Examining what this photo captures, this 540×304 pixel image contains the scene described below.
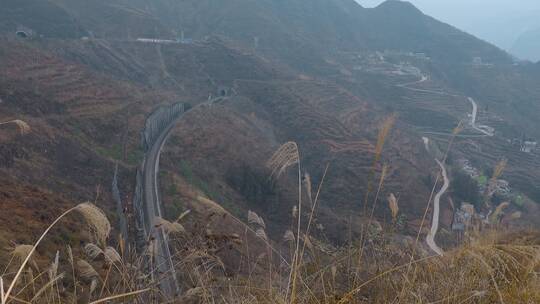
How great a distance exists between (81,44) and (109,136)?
4441cm

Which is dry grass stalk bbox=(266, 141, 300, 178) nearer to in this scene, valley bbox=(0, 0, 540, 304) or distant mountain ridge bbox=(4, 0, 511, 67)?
valley bbox=(0, 0, 540, 304)

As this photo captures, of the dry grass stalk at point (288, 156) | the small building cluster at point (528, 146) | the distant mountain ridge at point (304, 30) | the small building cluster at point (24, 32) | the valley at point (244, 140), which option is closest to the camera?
the dry grass stalk at point (288, 156)

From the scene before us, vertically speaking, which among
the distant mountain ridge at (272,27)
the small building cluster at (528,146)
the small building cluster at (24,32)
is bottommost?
the small building cluster at (528,146)

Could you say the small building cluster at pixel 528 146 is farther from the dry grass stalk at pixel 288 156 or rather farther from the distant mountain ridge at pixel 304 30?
the dry grass stalk at pixel 288 156

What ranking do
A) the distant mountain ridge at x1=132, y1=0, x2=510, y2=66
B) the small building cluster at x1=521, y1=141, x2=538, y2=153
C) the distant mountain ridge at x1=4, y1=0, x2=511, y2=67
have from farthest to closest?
1. the distant mountain ridge at x1=132, y1=0, x2=510, y2=66
2. the distant mountain ridge at x1=4, y1=0, x2=511, y2=67
3. the small building cluster at x1=521, y1=141, x2=538, y2=153

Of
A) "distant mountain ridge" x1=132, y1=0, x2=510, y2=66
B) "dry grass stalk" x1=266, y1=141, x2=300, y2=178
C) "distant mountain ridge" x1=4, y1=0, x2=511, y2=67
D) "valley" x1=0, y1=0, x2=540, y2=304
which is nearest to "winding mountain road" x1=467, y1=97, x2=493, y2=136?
"valley" x1=0, y1=0, x2=540, y2=304

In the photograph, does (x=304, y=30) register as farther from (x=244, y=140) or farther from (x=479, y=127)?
(x=244, y=140)

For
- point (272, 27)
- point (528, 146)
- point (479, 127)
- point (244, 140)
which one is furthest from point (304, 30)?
point (244, 140)

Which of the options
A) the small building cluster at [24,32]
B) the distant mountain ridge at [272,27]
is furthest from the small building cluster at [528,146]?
the small building cluster at [24,32]

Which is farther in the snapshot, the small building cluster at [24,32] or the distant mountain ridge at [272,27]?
the distant mountain ridge at [272,27]

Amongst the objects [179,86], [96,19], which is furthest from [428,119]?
[96,19]

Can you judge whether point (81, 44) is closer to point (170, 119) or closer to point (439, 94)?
point (170, 119)

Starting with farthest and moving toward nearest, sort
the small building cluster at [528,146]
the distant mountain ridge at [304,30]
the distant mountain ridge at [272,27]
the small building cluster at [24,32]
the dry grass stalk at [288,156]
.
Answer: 1. the distant mountain ridge at [304,30]
2. the distant mountain ridge at [272,27]
3. the small building cluster at [528,146]
4. the small building cluster at [24,32]
5. the dry grass stalk at [288,156]

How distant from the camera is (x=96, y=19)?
345ft
